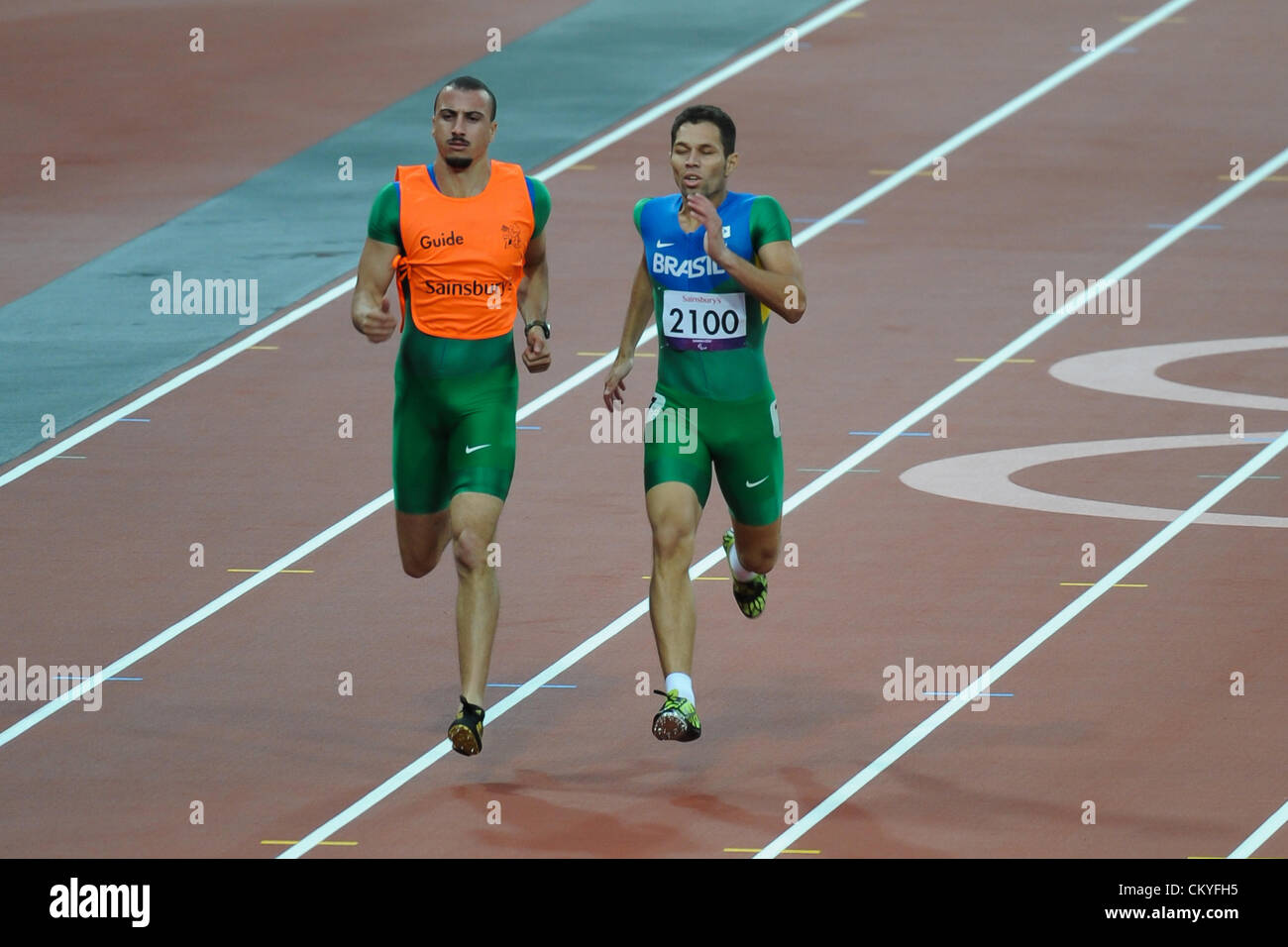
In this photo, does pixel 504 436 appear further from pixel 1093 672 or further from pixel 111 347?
pixel 111 347

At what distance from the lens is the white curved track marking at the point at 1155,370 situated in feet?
47.0

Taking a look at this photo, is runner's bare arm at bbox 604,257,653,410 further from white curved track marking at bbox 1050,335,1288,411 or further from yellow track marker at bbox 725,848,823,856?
white curved track marking at bbox 1050,335,1288,411

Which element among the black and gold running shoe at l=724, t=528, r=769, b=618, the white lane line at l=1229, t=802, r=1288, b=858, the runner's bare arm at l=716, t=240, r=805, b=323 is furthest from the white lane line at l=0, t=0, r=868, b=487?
the white lane line at l=1229, t=802, r=1288, b=858

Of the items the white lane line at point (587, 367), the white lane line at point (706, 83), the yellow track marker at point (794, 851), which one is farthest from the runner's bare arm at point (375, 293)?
the white lane line at point (706, 83)

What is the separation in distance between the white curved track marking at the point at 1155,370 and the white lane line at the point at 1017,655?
746 mm

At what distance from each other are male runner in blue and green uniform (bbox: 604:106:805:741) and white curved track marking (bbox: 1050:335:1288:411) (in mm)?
5643

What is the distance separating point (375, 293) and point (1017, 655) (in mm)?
3180

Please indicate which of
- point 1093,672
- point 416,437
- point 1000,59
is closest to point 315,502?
point 416,437

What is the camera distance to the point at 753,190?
18.4 m

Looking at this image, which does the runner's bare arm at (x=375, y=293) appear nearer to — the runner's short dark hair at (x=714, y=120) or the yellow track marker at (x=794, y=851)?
the runner's short dark hair at (x=714, y=120)

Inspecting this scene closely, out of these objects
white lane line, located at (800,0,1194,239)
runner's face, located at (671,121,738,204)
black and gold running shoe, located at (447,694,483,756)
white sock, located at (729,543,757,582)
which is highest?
white lane line, located at (800,0,1194,239)

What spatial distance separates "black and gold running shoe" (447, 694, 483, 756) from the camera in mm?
8656

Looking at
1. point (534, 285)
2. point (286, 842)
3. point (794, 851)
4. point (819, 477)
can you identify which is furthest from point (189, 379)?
point (794, 851)

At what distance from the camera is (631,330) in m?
9.41
